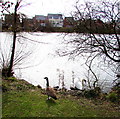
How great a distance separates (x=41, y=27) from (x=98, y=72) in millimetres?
4611

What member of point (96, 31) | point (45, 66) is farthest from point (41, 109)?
point (45, 66)

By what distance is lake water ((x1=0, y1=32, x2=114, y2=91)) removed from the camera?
960 centimetres

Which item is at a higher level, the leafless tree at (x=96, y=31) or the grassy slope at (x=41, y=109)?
the leafless tree at (x=96, y=31)

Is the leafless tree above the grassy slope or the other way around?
above

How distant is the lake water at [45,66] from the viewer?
9.60 meters

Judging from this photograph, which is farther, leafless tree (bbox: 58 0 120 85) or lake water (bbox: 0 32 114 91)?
lake water (bbox: 0 32 114 91)

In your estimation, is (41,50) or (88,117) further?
(41,50)

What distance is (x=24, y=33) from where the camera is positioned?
336 inches

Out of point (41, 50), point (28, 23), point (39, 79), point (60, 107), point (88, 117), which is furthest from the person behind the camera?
point (41, 50)

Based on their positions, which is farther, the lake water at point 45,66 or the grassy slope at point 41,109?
the lake water at point 45,66

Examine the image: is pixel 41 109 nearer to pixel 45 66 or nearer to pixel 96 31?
pixel 96 31

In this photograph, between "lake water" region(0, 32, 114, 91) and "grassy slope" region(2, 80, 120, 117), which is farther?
"lake water" region(0, 32, 114, 91)

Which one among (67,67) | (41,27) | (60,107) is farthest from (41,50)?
(60,107)

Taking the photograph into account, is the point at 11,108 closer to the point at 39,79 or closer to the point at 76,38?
the point at 76,38
